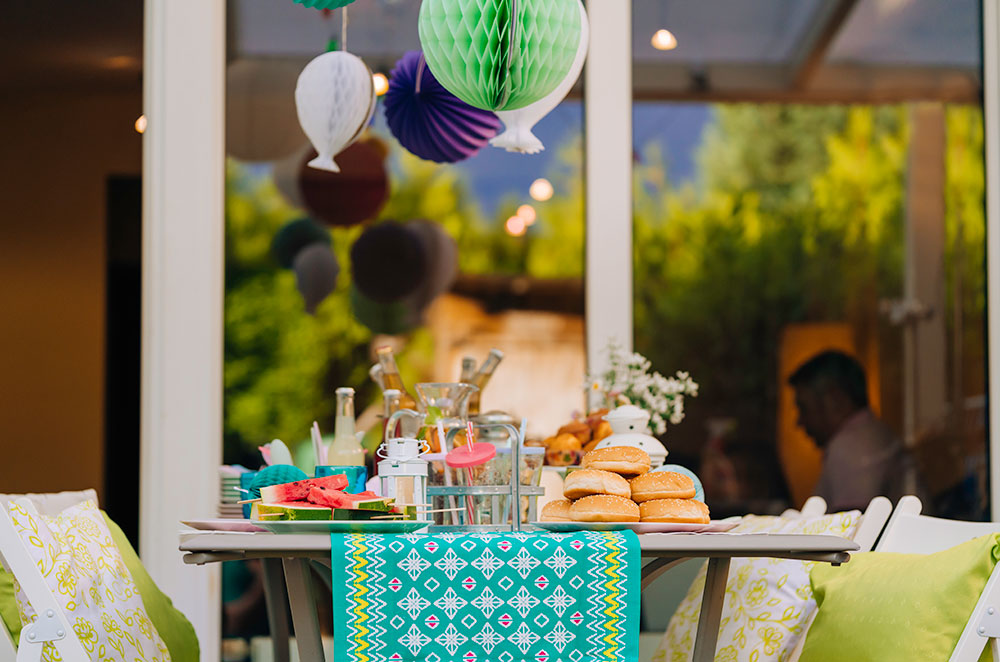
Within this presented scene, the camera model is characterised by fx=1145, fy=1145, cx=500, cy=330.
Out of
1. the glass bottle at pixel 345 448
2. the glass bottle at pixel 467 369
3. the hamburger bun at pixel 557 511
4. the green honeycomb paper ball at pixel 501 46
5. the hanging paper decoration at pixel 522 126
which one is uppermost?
A: the green honeycomb paper ball at pixel 501 46

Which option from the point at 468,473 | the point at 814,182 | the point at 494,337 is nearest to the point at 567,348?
the point at 494,337

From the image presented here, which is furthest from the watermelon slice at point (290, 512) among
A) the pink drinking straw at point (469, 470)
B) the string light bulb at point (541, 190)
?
the string light bulb at point (541, 190)

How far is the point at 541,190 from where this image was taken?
11.0ft

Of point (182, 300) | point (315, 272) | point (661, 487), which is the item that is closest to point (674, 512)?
point (661, 487)

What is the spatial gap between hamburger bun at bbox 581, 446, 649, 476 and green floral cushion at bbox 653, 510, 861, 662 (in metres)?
0.43

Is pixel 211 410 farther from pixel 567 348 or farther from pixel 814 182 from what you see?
pixel 814 182

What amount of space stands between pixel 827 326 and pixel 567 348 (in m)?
0.77

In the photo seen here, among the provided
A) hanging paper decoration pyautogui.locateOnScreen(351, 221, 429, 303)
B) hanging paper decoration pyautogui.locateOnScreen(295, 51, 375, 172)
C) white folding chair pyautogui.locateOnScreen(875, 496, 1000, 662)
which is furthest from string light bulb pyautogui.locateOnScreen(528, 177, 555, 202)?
white folding chair pyautogui.locateOnScreen(875, 496, 1000, 662)

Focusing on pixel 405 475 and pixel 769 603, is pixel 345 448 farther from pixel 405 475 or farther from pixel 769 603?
pixel 769 603

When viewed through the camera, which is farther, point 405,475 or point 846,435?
point 846,435

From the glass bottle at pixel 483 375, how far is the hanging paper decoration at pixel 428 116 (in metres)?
0.58

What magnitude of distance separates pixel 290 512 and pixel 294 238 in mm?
1719

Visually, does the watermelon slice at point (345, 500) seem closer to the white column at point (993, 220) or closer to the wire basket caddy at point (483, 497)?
the wire basket caddy at point (483, 497)

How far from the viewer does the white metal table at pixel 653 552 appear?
5.22 feet
